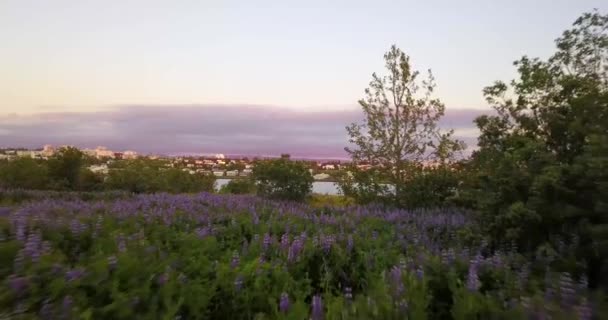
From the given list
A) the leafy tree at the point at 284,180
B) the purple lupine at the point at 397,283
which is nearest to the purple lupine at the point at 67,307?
the purple lupine at the point at 397,283

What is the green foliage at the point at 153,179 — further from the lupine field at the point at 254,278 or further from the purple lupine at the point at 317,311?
the purple lupine at the point at 317,311

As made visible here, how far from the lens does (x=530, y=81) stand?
1033 centimetres

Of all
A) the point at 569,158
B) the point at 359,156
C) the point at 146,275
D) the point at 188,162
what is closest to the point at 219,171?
the point at 188,162

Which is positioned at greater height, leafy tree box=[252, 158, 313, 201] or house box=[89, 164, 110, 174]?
leafy tree box=[252, 158, 313, 201]

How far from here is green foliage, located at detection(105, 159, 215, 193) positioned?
23938 mm

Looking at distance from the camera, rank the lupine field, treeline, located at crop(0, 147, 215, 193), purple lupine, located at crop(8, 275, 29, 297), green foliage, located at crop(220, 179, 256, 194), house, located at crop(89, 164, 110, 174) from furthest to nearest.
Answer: house, located at crop(89, 164, 110, 174) < treeline, located at crop(0, 147, 215, 193) < green foliage, located at crop(220, 179, 256, 194) < the lupine field < purple lupine, located at crop(8, 275, 29, 297)

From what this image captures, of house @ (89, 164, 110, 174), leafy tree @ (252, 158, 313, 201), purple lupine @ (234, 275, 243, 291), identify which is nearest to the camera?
purple lupine @ (234, 275, 243, 291)

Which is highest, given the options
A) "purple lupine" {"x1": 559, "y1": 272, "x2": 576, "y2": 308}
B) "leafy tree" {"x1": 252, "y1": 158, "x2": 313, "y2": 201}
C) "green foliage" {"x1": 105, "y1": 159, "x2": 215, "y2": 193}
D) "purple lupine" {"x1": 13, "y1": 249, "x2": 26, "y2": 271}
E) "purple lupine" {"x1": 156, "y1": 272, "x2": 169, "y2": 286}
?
"purple lupine" {"x1": 13, "y1": 249, "x2": 26, "y2": 271}

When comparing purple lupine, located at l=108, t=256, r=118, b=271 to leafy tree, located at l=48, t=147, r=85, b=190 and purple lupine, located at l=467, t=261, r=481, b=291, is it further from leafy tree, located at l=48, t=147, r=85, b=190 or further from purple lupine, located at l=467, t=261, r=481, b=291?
leafy tree, located at l=48, t=147, r=85, b=190

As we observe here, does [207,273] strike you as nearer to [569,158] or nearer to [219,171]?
[569,158]

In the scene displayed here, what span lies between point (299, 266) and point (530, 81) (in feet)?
24.9

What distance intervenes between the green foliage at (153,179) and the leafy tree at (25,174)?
9.58 ft

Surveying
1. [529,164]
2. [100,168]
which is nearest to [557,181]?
[529,164]

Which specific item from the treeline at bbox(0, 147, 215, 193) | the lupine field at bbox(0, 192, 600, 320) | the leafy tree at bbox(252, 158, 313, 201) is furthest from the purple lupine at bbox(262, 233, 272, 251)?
the treeline at bbox(0, 147, 215, 193)
